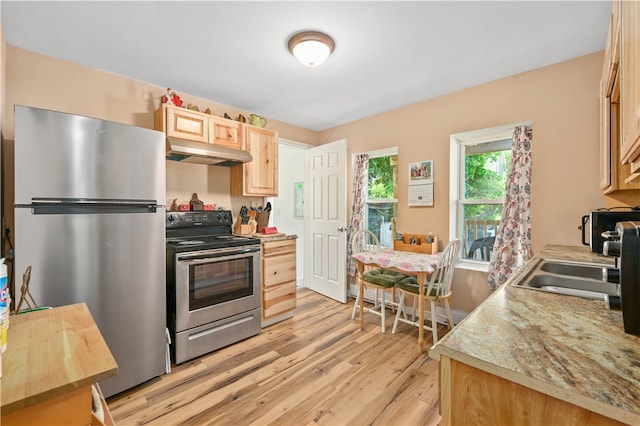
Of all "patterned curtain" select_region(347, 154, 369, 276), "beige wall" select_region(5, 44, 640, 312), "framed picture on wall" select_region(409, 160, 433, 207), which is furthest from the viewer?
"patterned curtain" select_region(347, 154, 369, 276)

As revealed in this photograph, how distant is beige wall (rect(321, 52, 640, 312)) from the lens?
2195mm

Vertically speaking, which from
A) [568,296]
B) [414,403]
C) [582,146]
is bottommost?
[414,403]

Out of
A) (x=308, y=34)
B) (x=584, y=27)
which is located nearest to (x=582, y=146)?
(x=584, y=27)

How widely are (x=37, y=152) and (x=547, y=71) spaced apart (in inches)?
146

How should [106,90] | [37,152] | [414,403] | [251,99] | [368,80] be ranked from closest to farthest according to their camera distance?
[37,152] → [414,403] → [106,90] → [368,80] → [251,99]

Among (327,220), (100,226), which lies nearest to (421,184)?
(327,220)

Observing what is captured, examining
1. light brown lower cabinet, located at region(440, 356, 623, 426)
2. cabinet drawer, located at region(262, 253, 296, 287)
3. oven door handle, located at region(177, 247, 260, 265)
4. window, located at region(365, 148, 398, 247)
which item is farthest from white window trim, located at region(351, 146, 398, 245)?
light brown lower cabinet, located at region(440, 356, 623, 426)

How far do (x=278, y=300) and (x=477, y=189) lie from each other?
2408 millimetres

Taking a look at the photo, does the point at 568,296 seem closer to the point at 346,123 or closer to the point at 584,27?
the point at 584,27

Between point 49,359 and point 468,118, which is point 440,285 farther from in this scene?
point 49,359

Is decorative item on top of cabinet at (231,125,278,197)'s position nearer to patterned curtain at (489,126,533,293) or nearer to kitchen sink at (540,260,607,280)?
patterned curtain at (489,126,533,293)

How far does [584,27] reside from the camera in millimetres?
1858

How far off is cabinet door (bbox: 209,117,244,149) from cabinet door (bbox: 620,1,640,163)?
2.79 metres

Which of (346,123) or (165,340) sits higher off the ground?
(346,123)
